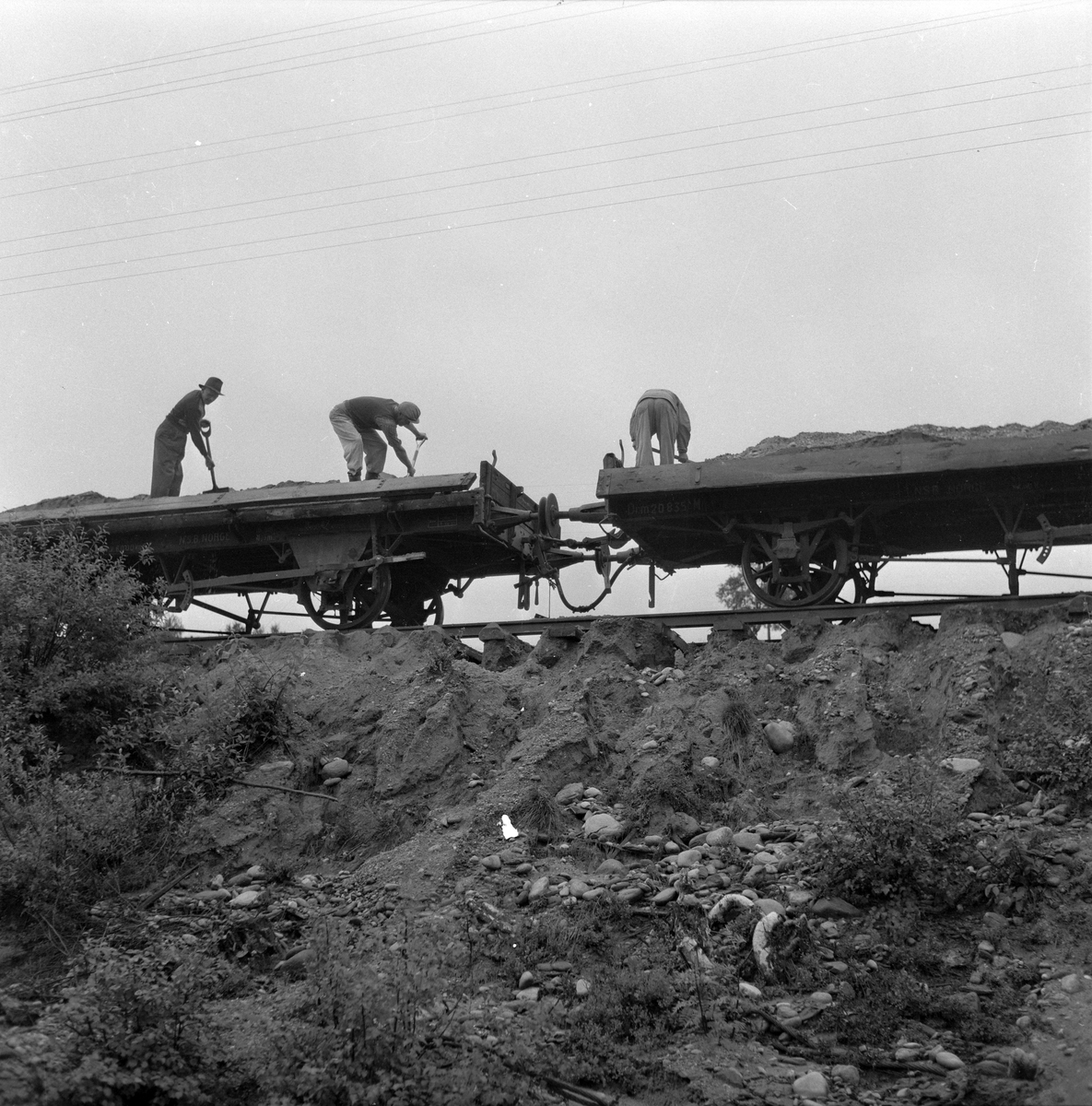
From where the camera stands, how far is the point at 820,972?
566cm

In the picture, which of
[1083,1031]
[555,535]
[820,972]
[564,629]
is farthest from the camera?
[555,535]

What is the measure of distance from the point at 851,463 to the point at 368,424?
5720mm

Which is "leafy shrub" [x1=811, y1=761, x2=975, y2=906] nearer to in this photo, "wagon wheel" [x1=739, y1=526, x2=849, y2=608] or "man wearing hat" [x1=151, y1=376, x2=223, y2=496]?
"wagon wheel" [x1=739, y1=526, x2=849, y2=608]

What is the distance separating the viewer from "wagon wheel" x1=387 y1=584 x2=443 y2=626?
1381cm

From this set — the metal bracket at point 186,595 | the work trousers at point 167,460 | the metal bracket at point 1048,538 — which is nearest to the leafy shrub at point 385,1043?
the metal bracket at point 1048,538

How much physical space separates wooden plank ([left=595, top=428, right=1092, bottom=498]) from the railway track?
111 cm

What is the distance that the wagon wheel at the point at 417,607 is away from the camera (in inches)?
544

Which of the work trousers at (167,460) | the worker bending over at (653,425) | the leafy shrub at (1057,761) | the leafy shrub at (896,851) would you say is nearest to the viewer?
the leafy shrub at (896,851)

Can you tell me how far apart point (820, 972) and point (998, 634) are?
12.3 feet

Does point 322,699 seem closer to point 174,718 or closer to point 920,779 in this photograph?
point 174,718

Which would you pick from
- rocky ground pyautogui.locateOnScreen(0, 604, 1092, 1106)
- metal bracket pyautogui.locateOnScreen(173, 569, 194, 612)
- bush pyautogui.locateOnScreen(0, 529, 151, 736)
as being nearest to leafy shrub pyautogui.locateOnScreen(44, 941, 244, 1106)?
rocky ground pyautogui.locateOnScreen(0, 604, 1092, 1106)

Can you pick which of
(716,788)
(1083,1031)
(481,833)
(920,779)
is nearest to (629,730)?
(716,788)

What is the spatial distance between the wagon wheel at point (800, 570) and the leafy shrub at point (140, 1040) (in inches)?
259

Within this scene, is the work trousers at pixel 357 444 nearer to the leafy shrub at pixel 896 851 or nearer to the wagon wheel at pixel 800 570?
the wagon wheel at pixel 800 570
